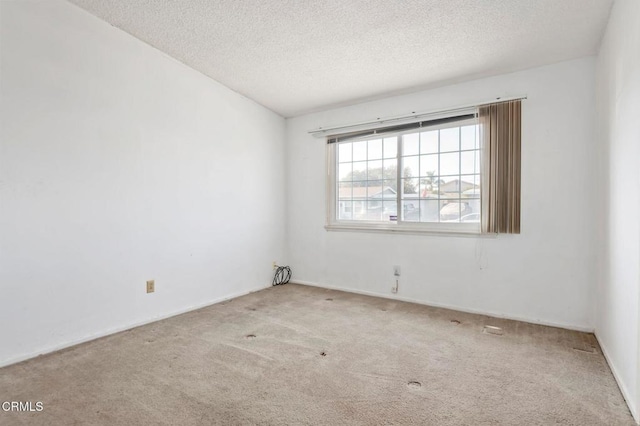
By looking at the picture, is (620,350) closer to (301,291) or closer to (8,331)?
(301,291)

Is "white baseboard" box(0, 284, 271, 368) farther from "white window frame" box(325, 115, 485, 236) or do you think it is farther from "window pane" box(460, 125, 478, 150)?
"window pane" box(460, 125, 478, 150)

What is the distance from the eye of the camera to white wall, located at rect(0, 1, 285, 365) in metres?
2.09

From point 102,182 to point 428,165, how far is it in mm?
3171

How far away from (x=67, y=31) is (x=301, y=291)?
334cm

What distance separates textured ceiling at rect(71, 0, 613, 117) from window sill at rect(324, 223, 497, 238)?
5.17ft

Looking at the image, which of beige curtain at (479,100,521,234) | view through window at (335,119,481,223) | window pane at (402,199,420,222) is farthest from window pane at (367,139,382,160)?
beige curtain at (479,100,521,234)

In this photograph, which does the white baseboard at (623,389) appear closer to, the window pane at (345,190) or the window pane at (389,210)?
the window pane at (389,210)

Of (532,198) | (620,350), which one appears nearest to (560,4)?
(532,198)

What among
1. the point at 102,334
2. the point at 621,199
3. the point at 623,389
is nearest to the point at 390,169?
the point at 621,199

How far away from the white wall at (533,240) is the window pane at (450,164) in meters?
0.54

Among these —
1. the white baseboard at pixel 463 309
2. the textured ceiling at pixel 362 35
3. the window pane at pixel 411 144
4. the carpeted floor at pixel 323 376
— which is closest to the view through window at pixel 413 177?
the window pane at pixel 411 144

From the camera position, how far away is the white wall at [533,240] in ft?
9.11

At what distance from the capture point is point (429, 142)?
3.56 m

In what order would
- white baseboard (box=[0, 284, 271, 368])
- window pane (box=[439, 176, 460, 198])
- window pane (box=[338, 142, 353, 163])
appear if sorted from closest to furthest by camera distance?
white baseboard (box=[0, 284, 271, 368]) → window pane (box=[439, 176, 460, 198]) → window pane (box=[338, 142, 353, 163])
